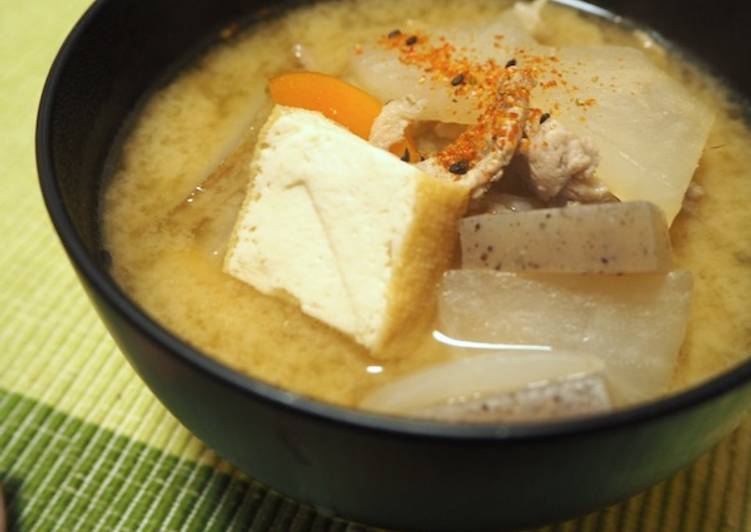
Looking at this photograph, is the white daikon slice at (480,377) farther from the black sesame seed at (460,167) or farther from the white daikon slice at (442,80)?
the white daikon slice at (442,80)

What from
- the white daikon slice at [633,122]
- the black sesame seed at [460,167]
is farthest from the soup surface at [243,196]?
the black sesame seed at [460,167]

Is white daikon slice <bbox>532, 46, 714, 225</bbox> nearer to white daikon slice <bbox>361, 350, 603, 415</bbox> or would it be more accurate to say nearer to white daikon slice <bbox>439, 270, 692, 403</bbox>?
white daikon slice <bbox>439, 270, 692, 403</bbox>

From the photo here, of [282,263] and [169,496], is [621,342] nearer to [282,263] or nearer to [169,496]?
[282,263]

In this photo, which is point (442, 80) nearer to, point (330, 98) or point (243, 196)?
point (330, 98)

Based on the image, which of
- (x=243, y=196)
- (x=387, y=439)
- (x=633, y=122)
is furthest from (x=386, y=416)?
(x=633, y=122)

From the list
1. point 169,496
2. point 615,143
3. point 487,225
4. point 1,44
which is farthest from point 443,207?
point 1,44

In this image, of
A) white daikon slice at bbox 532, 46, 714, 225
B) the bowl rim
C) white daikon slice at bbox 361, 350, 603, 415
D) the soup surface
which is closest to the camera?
the bowl rim

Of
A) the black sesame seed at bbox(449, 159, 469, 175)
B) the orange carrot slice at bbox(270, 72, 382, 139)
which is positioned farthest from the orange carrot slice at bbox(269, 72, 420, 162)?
the black sesame seed at bbox(449, 159, 469, 175)
